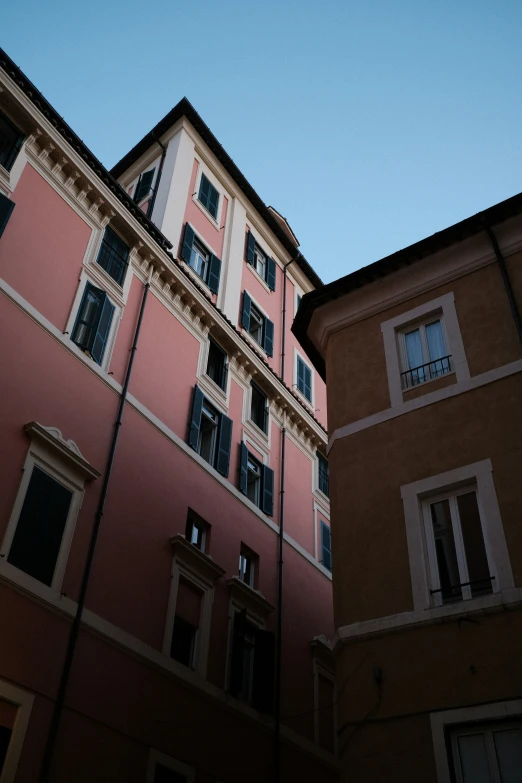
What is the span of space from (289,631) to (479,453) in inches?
439

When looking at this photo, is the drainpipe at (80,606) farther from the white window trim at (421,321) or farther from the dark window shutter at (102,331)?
the white window trim at (421,321)

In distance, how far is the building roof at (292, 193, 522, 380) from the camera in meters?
14.1

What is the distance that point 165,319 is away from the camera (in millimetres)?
21312

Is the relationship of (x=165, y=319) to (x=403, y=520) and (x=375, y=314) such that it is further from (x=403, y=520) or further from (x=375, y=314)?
(x=403, y=520)

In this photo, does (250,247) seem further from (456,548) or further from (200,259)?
(456,548)

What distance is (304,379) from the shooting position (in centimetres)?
2856

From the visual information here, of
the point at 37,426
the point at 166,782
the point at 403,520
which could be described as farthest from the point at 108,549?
the point at 403,520

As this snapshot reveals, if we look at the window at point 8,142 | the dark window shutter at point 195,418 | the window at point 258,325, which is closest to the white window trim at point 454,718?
the dark window shutter at point 195,418

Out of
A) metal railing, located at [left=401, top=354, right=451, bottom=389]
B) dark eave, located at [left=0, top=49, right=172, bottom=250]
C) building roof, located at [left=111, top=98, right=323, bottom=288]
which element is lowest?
metal railing, located at [left=401, top=354, right=451, bottom=389]

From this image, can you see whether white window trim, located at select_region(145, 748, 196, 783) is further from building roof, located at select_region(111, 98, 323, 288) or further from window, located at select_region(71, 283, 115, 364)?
building roof, located at select_region(111, 98, 323, 288)

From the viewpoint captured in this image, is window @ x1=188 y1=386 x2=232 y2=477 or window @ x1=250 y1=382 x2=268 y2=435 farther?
window @ x1=250 y1=382 x2=268 y2=435

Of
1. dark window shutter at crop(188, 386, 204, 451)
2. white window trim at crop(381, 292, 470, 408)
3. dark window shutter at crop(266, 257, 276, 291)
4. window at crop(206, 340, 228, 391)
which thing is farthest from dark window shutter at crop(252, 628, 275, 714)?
dark window shutter at crop(266, 257, 276, 291)

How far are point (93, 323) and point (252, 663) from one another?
29.7 ft

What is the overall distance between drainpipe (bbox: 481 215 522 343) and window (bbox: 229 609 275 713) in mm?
10046
